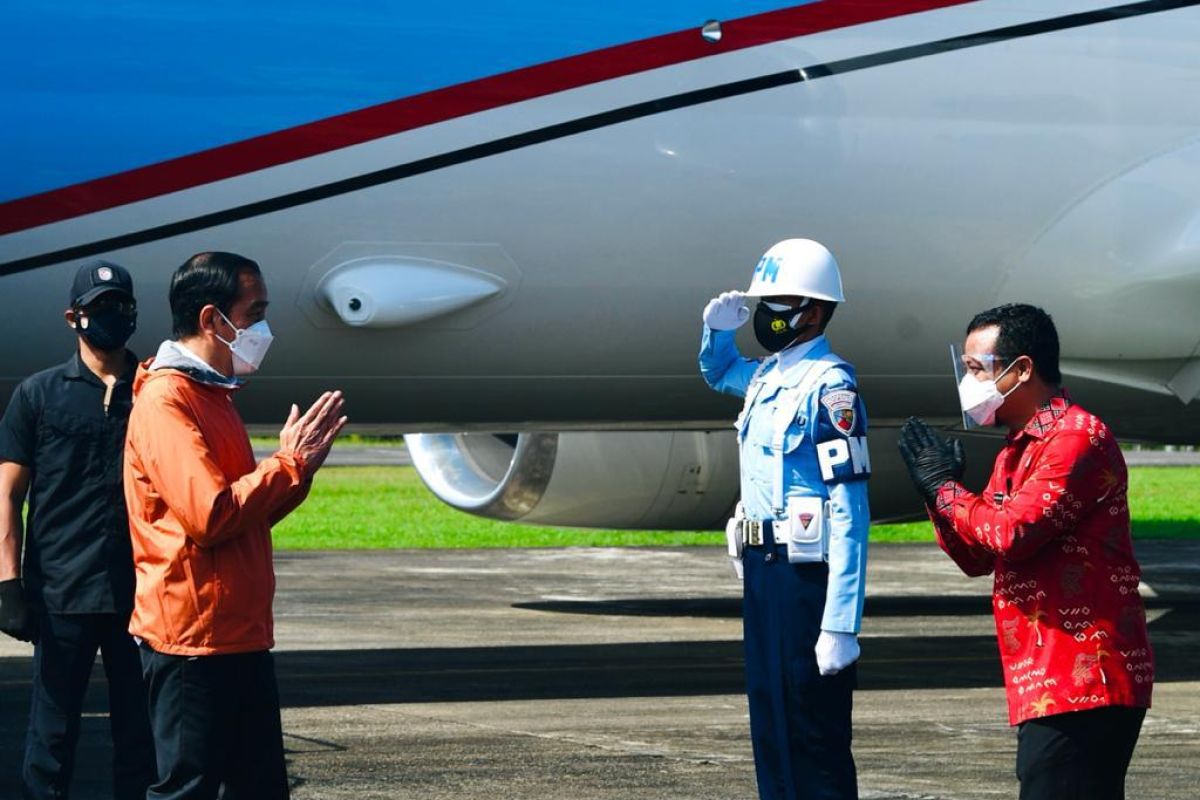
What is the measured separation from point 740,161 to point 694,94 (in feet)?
1.19

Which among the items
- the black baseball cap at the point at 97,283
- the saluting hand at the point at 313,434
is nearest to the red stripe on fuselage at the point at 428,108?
the black baseball cap at the point at 97,283

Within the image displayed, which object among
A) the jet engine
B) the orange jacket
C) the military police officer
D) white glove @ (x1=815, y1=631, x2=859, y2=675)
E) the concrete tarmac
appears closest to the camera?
the orange jacket

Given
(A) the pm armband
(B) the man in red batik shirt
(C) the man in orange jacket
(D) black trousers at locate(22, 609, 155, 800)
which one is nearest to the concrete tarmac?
(D) black trousers at locate(22, 609, 155, 800)

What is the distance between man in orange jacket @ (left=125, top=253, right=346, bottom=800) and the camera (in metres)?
4.76

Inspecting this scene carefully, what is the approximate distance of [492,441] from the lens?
44.5ft

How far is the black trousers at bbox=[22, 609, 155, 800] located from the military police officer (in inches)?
76.0

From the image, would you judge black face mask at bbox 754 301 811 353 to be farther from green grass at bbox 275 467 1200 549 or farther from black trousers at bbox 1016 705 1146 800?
green grass at bbox 275 467 1200 549

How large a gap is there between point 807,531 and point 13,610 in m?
2.51

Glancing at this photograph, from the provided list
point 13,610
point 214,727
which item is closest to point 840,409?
point 214,727

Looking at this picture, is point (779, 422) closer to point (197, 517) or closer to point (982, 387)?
point (982, 387)

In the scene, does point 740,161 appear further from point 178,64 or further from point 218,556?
point 218,556

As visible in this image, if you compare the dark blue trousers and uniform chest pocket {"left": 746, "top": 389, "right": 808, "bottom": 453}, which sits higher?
uniform chest pocket {"left": 746, "top": 389, "right": 808, "bottom": 453}

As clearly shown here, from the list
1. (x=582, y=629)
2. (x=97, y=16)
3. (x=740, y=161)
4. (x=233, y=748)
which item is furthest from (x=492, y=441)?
(x=233, y=748)

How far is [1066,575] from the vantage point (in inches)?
179
